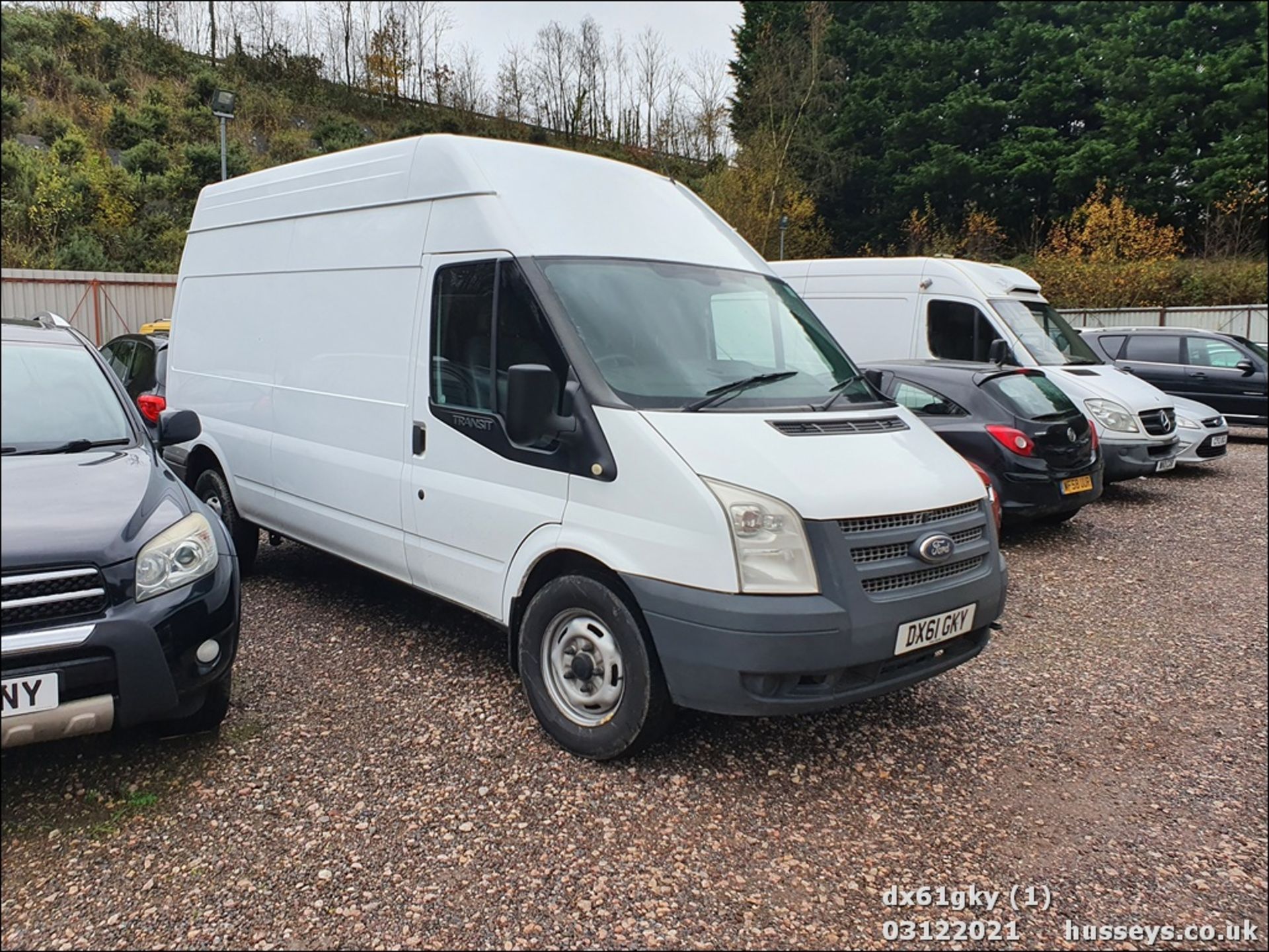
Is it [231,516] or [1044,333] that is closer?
[231,516]

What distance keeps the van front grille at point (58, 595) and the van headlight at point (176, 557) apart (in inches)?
11.7

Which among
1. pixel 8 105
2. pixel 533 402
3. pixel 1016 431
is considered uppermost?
pixel 8 105

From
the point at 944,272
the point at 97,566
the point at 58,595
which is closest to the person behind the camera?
the point at 58,595

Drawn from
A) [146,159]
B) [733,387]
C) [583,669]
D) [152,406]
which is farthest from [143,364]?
[146,159]

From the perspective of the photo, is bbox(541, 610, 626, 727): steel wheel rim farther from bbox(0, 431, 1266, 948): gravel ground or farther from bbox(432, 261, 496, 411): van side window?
bbox(432, 261, 496, 411): van side window

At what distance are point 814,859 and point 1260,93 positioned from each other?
91.6ft

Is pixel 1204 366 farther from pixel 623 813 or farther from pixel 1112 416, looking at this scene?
pixel 623 813

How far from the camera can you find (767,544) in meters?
3.25

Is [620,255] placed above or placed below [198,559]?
above

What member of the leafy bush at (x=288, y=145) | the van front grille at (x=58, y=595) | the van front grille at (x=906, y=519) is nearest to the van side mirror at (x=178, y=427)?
the van front grille at (x=58, y=595)

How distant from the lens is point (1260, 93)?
2350 cm

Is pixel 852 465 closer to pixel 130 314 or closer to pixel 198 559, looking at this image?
pixel 198 559

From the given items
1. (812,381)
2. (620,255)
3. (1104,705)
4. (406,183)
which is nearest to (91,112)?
(406,183)

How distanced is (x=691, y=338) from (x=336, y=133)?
2815 cm
